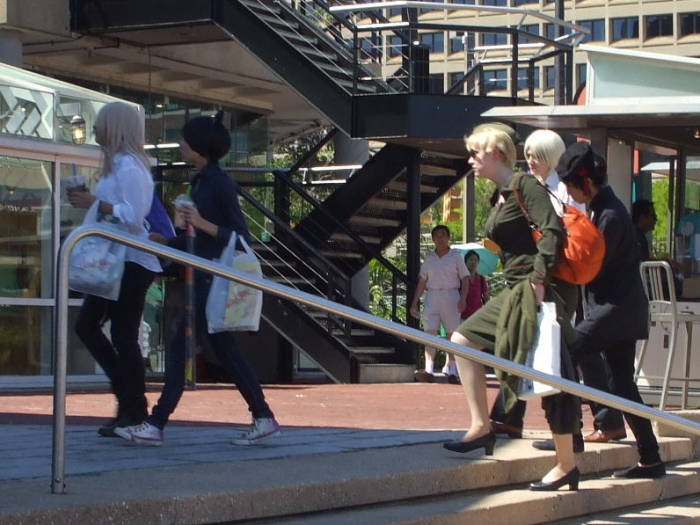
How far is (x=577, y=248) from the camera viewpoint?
6.66 meters

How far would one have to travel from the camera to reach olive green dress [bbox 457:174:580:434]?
649 cm

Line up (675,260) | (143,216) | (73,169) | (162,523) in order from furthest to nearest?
(73,169), (675,260), (143,216), (162,523)

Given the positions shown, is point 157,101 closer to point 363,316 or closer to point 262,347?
point 262,347

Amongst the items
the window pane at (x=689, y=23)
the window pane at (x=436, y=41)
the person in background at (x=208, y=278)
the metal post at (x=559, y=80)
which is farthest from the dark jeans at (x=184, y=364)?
the window pane at (x=436, y=41)

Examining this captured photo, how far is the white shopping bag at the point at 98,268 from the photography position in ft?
22.3

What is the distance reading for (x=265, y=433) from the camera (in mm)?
7125

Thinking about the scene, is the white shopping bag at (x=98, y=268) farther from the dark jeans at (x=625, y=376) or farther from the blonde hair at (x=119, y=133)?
the dark jeans at (x=625, y=376)

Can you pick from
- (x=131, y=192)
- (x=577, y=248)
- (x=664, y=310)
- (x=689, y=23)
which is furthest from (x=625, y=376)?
(x=689, y=23)

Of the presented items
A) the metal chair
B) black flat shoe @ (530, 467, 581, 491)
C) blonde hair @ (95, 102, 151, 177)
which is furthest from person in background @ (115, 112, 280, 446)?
the metal chair

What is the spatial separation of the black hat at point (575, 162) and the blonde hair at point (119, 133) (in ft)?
7.08

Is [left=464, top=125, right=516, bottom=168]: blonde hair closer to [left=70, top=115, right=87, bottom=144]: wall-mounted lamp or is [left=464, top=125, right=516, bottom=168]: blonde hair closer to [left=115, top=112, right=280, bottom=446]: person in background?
[left=115, top=112, right=280, bottom=446]: person in background

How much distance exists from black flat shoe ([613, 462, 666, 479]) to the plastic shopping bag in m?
2.19

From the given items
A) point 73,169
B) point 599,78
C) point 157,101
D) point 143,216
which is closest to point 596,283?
point 143,216

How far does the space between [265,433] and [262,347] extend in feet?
37.6
